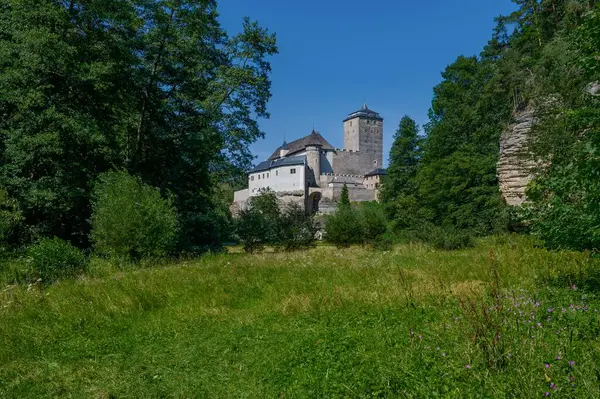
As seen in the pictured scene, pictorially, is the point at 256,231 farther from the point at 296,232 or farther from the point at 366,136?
the point at 366,136

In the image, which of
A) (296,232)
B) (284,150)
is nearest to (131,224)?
Result: (296,232)

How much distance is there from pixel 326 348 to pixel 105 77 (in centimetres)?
1559

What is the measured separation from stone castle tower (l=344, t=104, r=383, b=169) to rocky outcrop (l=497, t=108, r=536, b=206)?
222ft

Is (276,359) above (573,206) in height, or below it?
below

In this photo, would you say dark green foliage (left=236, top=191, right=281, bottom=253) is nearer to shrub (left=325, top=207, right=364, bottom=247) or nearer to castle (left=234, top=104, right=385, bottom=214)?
shrub (left=325, top=207, right=364, bottom=247)

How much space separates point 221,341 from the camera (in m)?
4.34

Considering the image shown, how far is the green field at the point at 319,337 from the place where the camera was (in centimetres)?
→ 293

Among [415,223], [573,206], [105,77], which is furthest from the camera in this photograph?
[415,223]

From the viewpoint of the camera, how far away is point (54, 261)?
1068 centimetres

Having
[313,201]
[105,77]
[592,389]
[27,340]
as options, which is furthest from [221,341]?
[313,201]

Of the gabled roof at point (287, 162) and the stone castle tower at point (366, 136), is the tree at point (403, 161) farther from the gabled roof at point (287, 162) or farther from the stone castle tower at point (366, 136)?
the stone castle tower at point (366, 136)

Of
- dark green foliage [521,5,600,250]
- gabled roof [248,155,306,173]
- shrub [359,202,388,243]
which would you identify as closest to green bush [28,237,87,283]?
dark green foliage [521,5,600,250]

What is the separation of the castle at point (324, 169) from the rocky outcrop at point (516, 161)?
3852 cm

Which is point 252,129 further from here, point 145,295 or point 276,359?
point 276,359
